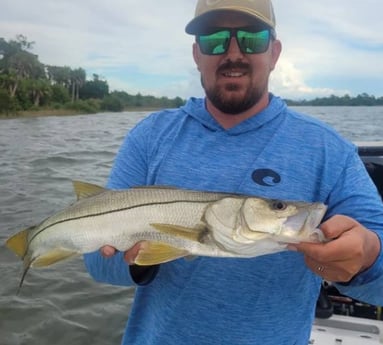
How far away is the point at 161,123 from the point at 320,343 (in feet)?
7.46

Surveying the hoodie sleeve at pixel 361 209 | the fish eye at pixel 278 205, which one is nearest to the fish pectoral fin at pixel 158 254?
the fish eye at pixel 278 205

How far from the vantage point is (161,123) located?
2.71 m

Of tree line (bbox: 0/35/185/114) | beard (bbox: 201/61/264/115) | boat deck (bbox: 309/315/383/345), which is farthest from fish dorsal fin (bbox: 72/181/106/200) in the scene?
tree line (bbox: 0/35/185/114)

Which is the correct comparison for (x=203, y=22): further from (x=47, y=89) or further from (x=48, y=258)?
(x=47, y=89)


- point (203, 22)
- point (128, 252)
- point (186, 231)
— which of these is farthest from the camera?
point (203, 22)

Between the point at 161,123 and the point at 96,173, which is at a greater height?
the point at 161,123

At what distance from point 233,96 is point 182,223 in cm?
70

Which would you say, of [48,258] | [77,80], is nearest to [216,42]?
[48,258]

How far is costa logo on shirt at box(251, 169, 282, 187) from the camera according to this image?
8.01 ft

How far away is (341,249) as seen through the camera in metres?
1.93

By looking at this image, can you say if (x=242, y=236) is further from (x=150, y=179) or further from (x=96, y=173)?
(x=96, y=173)

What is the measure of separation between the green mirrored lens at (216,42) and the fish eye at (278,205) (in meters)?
0.89

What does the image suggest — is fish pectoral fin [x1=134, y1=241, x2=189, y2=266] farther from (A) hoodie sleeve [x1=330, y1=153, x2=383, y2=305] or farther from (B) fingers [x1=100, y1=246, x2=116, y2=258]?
(A) hoodie sleeve [x1=330, y1=153, x2=383, y2=305]

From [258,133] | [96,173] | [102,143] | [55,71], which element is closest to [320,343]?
[258,133]
